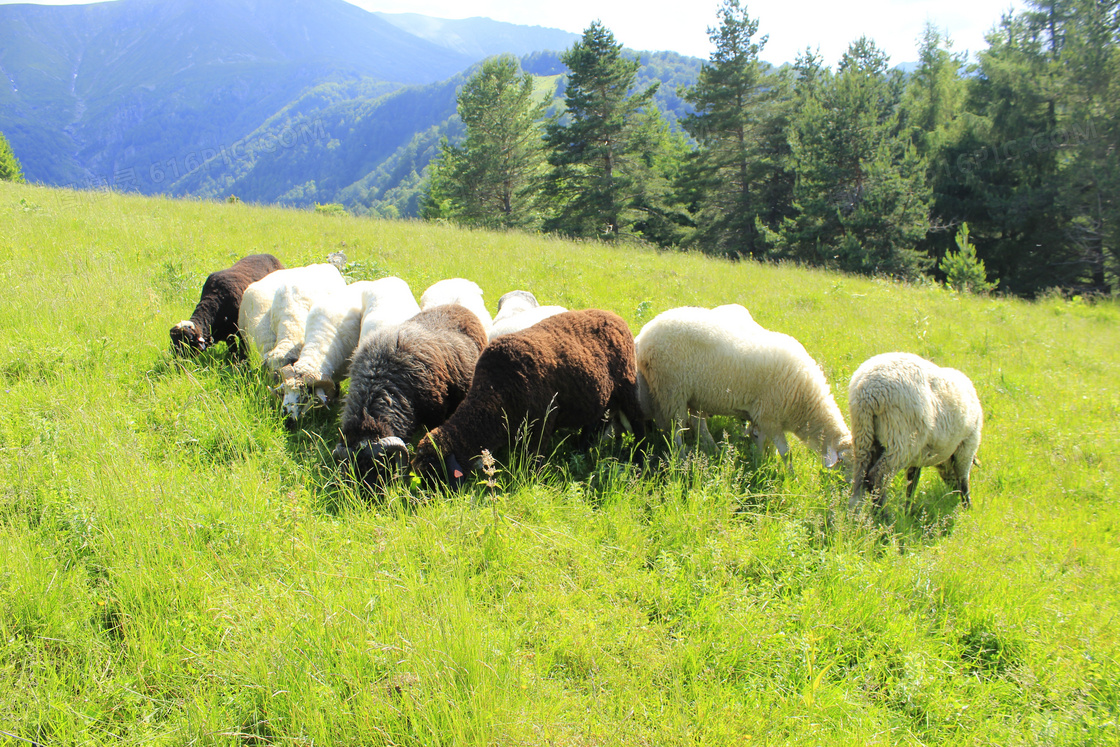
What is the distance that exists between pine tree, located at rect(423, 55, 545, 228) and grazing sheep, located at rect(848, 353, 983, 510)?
33.5 m

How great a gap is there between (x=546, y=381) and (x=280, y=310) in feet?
12.3

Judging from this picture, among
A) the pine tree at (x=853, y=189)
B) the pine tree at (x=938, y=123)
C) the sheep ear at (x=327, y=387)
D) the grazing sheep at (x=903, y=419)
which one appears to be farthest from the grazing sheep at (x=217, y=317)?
the pine tree at (x=938, y=123)

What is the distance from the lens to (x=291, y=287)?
680 centimetres

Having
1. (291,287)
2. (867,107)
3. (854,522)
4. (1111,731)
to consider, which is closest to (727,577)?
(854,522)

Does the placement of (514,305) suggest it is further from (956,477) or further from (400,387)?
(956,477)

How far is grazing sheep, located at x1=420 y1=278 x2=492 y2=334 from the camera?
23.0 feet

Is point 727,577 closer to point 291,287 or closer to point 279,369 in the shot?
point 279,369

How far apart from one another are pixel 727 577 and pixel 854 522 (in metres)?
1.57

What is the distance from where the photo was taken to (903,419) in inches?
195

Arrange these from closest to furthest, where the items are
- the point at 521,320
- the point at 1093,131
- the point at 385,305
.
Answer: the point at 521,320 → the point at 385,305 → the point at 1093,131

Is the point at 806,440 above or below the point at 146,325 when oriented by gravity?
below

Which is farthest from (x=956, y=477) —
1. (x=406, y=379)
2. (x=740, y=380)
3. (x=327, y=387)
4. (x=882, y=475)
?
(x=327, y=387)

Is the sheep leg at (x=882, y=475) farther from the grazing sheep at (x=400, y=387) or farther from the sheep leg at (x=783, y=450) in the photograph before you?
the grazing sheep at (x=400, y=387)

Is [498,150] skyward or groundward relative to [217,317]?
skyward
